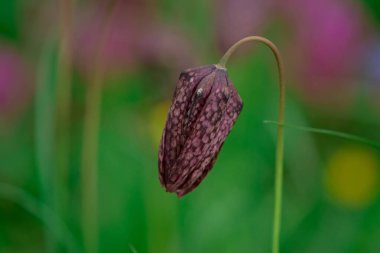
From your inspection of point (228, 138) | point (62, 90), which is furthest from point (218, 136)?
point (228, 138)

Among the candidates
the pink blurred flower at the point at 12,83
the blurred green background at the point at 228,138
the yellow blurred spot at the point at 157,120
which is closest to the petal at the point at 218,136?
the blurred green background at the point at 228,138

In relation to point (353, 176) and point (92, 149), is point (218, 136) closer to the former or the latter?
point (92, 149)

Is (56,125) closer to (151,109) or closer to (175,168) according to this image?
(151,109)

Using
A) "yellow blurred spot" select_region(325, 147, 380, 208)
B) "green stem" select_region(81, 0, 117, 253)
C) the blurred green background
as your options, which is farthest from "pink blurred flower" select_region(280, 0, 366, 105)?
"green stem" select_region(81, 0, 117, 253)

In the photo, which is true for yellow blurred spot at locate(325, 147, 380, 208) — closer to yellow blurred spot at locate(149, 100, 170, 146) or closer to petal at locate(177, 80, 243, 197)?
yellow blurred spot at locate(149, 100, 170, 146)

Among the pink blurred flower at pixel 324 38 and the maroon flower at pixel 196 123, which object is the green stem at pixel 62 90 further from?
the pink blurred flower at pixel 324 38

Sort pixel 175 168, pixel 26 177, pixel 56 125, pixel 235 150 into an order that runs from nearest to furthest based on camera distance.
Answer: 1. pixel 175 168
2. pixel 56 125
3. pixel 235 150
4. pixel 26 177

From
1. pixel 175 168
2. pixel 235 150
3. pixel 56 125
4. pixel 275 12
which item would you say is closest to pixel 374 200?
pixel 235 150
